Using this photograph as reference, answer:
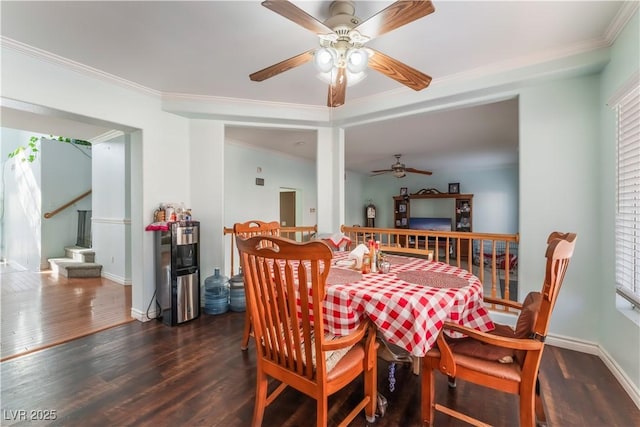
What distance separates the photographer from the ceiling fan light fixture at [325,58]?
5.76 ft

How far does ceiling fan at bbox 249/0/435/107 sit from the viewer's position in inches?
54.1

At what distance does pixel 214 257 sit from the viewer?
3438 mm

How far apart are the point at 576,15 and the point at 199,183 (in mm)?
3717

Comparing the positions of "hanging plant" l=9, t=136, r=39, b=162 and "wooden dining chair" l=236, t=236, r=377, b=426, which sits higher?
"hanging plant" l=9, t=136, r=39, b=162

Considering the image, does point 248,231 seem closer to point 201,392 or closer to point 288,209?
point 201,392

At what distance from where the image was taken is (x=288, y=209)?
681 centimetres

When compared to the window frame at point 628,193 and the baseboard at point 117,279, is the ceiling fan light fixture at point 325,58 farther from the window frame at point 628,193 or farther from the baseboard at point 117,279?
the baseboard at point 117,279

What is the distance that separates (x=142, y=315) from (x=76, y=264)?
3.03m

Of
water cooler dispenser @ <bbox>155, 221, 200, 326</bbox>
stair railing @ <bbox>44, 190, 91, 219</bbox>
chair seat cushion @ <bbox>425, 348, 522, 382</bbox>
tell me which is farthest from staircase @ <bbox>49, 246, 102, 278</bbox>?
chair seat cushion @ <bbox>425, 348, 522, 382</bbox>

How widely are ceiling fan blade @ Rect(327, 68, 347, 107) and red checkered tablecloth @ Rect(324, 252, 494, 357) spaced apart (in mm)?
1383

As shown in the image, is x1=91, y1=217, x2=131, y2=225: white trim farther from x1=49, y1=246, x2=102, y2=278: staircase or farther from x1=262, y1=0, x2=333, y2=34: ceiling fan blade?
x1=262, y1=0, x2=333, y2=34: ceiling fan blade

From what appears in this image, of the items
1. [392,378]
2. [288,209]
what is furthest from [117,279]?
[392,378]

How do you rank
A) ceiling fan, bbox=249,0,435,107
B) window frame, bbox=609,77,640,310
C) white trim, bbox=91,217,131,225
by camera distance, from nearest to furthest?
ceiling fan, bbox=249,0,435,107 → window frame, bbox=609,77,640,310 → white trim, bbox=91,217,131,225

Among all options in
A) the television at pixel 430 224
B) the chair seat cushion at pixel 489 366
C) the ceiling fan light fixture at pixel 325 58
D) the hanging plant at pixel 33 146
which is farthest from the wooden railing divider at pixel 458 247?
the hanging plant at pixel 33 146
